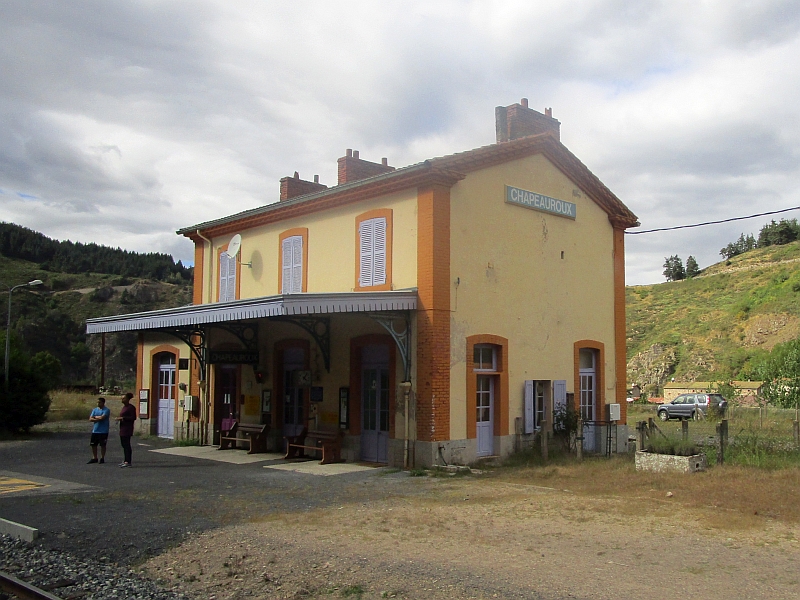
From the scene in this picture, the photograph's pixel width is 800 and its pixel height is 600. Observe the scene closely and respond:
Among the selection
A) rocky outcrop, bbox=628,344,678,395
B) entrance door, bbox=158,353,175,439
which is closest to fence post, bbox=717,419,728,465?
entrance door, bbox=158,353,175,439

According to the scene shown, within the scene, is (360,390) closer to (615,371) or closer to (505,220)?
(505,220)

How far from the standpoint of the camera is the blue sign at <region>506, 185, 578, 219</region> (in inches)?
622

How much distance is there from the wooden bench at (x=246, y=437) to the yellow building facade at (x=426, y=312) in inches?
Answer: 11.7

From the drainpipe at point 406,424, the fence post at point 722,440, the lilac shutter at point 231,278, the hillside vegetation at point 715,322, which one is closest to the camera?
the fence post at point 722,440

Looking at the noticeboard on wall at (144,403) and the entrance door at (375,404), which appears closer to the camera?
the entrance door at (375,404)

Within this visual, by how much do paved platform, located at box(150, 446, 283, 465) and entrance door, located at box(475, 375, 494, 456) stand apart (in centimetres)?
436

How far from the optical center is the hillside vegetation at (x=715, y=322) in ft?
146

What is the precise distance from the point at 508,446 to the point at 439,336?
3.14 metres

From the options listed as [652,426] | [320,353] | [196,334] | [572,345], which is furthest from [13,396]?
[652,426]

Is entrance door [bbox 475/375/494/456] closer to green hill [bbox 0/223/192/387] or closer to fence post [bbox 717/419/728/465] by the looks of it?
fence post [bbox 717/419/728/465]

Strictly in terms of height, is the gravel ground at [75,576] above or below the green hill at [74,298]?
below

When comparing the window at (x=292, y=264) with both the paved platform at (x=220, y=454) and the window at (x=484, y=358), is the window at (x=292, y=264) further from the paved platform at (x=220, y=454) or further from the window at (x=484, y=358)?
the window at (x=484, y=358)

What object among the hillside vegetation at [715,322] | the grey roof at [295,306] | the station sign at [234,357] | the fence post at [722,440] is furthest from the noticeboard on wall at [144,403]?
the hillside vegetation at [715,322]

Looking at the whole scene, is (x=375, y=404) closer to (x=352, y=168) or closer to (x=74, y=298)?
(x=352, y=168)
